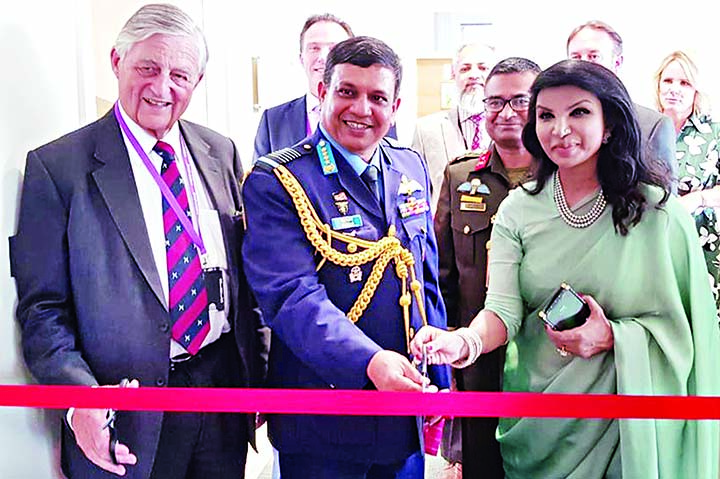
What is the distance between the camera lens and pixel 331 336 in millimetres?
1335

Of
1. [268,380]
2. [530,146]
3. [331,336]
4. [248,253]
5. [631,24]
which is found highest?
[631,24]

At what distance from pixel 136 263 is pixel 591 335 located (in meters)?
0.82

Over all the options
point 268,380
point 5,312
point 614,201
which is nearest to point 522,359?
point 614,201

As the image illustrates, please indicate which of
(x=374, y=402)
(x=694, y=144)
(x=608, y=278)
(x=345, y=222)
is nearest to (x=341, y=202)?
(x=345, y=222)

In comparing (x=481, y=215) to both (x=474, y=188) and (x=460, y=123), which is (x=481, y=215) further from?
(x=460, y=123)

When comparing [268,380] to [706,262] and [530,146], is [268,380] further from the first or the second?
[706,262]

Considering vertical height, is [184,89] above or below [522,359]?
above

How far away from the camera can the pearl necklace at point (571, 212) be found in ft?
4.50

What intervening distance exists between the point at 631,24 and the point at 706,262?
1.60 ft

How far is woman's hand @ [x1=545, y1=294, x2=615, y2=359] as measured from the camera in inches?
54.1

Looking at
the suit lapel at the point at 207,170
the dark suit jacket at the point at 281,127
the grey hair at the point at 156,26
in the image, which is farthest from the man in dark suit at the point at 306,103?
the grey hair at the point at 156,26

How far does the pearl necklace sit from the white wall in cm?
25

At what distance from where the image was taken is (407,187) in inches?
58.4

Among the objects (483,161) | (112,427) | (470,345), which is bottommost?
(112,427)
